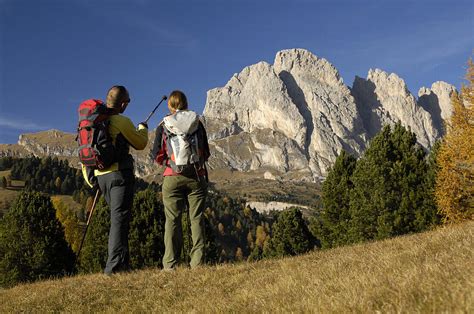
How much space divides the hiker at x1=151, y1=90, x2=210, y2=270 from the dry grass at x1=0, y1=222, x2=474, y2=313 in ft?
2.82

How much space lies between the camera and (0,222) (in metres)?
44.3

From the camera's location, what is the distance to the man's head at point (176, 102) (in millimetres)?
9081

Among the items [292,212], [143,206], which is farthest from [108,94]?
[292,212]

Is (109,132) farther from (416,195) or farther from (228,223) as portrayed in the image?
(228,223)

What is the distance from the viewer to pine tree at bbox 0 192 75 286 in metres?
40.1

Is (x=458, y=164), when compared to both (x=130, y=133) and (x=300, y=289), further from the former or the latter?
(x=300, y=289)

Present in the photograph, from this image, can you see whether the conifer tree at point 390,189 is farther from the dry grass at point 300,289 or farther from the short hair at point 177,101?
the short hair at point 177,101

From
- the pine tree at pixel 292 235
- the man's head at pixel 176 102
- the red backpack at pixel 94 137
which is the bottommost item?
the pine tree at pixel 292 235

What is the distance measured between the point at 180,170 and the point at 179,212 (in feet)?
3.33

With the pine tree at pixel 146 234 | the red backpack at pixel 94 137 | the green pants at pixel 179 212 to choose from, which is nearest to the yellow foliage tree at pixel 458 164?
the green pants at pixel 179 212

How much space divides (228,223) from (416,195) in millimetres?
170895

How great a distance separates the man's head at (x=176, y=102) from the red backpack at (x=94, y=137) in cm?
149

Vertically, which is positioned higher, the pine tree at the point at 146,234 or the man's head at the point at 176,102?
the man's head at the point at 176,102

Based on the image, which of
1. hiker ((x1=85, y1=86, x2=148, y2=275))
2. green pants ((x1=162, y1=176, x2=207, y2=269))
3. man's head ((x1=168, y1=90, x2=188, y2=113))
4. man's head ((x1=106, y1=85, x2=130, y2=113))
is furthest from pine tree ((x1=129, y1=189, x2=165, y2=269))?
man's head ((x1=106, y1=85, x2=130, y2=113))
